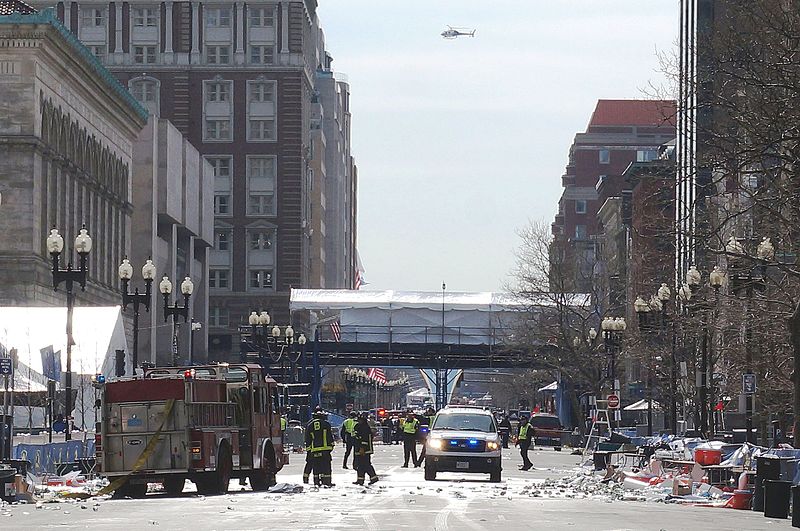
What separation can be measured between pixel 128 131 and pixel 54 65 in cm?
2340

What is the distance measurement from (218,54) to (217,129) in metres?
6.50

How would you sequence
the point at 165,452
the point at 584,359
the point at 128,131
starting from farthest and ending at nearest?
the point at 128,131
the point at 584,359
the point at 165,452

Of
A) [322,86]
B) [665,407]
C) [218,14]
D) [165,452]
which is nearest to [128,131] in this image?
[665,407]

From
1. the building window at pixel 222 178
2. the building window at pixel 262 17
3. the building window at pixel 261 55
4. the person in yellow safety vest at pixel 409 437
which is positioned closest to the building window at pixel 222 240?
the building window at pixel 222 178

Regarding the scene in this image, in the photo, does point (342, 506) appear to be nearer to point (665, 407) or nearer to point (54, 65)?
point (665, 407)

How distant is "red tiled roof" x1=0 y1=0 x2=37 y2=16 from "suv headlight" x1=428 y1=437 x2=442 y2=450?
3894cm

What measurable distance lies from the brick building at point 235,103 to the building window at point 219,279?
3.5 inches

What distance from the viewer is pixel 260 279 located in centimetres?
15338

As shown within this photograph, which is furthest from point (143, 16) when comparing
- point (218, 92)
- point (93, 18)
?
point (218, 92)

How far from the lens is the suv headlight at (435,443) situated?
137 ft

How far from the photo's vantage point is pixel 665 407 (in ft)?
244

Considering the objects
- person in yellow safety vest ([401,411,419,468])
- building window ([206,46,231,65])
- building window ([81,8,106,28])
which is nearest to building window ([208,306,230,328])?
building window ([206,46,231,65])

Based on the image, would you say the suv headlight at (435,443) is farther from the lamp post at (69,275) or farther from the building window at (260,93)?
the building window at (260,93)

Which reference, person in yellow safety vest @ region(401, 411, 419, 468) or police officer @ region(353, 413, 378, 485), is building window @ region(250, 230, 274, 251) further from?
police officer @ region(353, 413, 378, 485)
